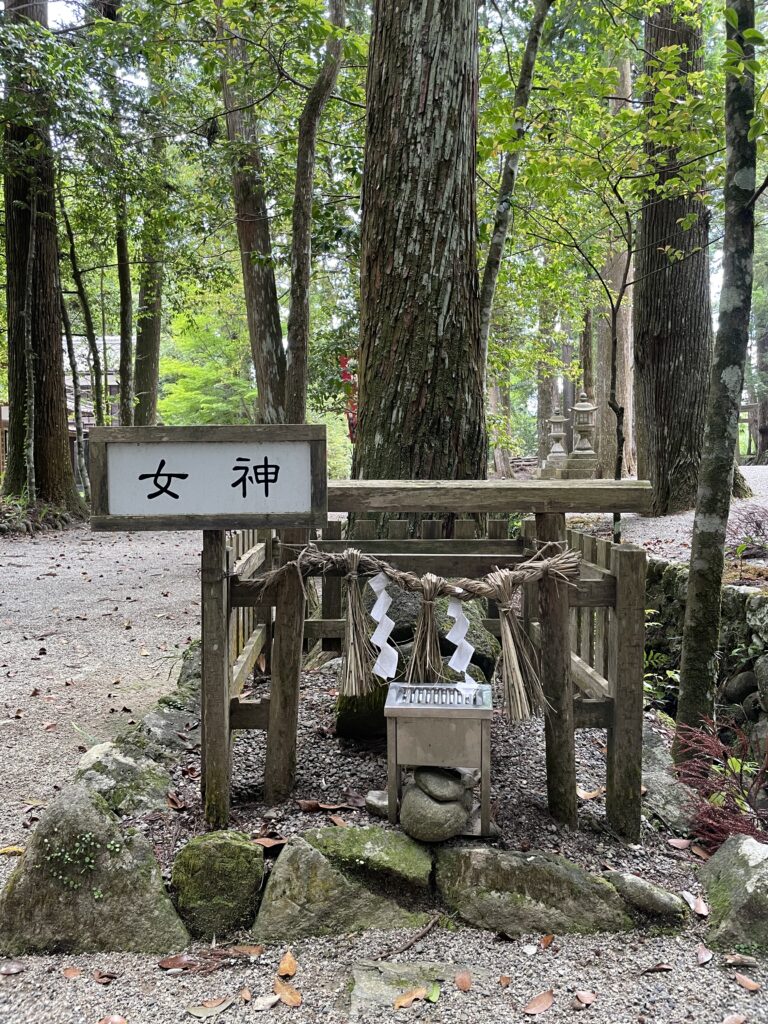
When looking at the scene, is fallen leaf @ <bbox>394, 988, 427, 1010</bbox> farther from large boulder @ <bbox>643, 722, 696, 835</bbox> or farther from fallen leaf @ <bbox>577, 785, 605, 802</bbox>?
large boulder @ <bbox>643, 722, 696, 835</bbox>

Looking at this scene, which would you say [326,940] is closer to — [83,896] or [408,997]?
[408,997]

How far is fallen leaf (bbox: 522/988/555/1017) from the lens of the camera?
76.6 inches

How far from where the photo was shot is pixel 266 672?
4.05 m

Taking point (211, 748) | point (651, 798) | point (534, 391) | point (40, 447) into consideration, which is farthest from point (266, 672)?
point (534, 391)

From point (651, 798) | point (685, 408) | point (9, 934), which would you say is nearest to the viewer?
point (9, 934)

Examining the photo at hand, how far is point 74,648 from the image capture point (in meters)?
5.55

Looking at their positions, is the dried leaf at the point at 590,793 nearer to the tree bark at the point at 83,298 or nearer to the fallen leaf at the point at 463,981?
the fallen leaf at the point at 463,981

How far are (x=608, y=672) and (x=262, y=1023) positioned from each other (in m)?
1.64

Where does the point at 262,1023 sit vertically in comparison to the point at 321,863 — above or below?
below

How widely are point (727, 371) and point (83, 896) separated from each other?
3260mm

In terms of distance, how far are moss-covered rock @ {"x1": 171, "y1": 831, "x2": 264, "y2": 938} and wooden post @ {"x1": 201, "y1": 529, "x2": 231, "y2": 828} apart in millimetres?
250

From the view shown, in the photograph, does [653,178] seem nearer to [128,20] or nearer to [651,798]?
[651,798]

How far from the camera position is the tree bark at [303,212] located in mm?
6488

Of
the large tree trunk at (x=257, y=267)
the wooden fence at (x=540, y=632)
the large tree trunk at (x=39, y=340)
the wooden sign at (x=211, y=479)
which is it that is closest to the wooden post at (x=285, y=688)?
the wooden fence at (x=540, y=632)
